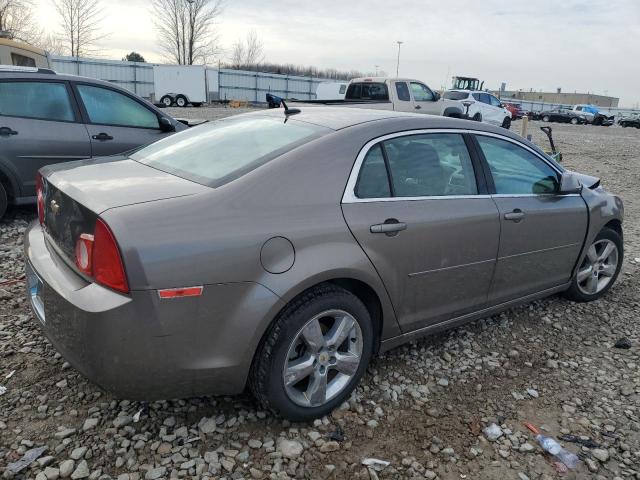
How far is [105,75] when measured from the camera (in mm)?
33531

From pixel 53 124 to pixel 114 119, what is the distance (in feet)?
2.22

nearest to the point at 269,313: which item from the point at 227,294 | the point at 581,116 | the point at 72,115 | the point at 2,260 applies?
the point at 227,294

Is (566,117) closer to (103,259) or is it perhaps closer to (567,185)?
(567,185)

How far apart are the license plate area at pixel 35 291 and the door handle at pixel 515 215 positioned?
2709 mm

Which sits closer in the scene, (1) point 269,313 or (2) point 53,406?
(1) point 269,313

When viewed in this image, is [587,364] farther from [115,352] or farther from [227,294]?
[115,352]

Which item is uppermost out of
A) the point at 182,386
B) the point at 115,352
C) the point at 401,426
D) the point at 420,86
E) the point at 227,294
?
the point at 420,86

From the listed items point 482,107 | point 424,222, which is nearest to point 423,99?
point 482,107

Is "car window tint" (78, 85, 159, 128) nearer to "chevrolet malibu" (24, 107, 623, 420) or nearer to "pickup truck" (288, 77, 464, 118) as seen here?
"chevrolet malibu" (24, 107, 623, 420)

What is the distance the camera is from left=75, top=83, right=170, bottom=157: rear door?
18.7 ft

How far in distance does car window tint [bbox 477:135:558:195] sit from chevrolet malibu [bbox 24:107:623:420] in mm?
18

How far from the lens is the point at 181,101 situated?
3328cm

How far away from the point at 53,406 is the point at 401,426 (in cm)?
180

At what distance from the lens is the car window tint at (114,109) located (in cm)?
575
